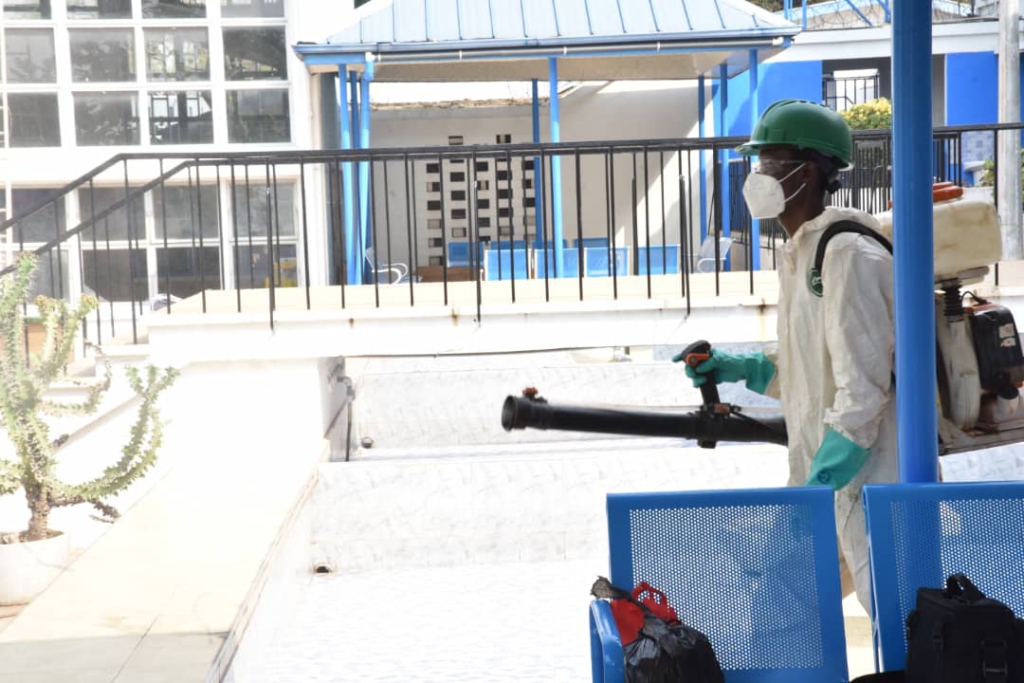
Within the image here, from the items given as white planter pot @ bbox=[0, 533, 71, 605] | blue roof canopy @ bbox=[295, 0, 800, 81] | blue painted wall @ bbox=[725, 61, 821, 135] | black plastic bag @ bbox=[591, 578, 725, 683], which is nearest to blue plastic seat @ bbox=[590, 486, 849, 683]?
black plastic bag @ bbox=[591, 578, 725, 683]

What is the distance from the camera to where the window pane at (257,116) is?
46.9 feet

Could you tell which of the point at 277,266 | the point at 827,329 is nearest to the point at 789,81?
the point at 277,266

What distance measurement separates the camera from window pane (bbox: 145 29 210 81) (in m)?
14.2

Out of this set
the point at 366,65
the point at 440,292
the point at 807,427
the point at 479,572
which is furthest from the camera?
the point at 366,65

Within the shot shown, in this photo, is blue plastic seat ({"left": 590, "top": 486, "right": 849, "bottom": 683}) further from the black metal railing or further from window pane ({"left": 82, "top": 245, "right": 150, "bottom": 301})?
window pane ({"left": 82, "top": 245, "right": 150, "bottom": 301})

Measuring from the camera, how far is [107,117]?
14.3m

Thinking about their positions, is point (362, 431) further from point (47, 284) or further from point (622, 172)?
point (622, 172)

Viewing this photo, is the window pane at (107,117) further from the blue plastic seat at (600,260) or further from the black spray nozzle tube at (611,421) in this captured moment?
the black spray nozzle tube at (611,421)

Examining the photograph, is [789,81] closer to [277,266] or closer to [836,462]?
[277,266]

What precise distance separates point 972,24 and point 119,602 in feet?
67.9

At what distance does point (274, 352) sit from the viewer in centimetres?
739

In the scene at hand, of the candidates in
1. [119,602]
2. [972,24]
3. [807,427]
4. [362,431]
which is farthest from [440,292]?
[972,24]

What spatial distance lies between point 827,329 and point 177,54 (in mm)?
12153

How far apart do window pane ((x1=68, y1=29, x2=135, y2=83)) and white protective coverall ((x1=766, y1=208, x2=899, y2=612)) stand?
12.0 m
